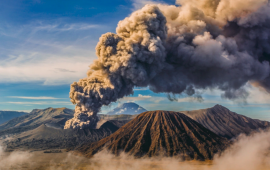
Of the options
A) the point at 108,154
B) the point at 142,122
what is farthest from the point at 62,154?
the point at 142,122

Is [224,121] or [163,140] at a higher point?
[163,140]

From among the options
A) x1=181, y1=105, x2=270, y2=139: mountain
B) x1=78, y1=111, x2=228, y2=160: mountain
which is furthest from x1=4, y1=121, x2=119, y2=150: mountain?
x1=181, y1=105, x2=270, y2=139: mountain

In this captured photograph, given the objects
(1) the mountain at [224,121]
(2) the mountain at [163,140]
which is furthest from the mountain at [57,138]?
(1) the mountain at [224,121]

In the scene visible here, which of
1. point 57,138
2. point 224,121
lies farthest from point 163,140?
point 224,121

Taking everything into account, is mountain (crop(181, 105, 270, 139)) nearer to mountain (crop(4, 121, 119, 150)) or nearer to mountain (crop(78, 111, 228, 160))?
mountain (crop(78, 111, 228, 160))

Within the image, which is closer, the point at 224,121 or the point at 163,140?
the point at 163,140

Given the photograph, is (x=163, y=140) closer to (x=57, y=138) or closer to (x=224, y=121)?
(x=57, y=138)

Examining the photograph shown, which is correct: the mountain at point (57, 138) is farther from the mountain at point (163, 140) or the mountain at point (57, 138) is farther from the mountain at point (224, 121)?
the mountain at point (224, 121)
